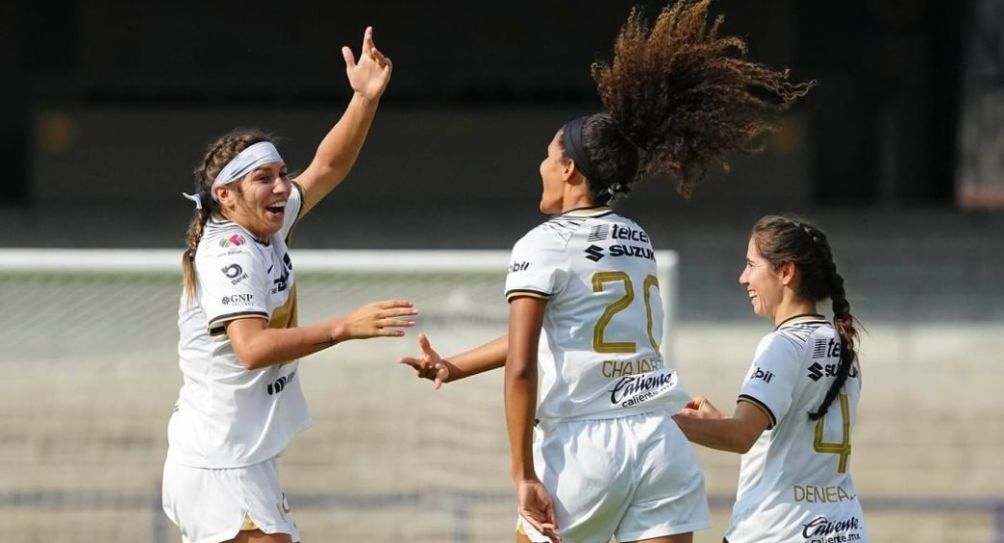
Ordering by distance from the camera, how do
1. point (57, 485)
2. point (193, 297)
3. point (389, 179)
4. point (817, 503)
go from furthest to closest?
point (389, 179) → point (57, 485) → point (193, 297) → point (817, 503)

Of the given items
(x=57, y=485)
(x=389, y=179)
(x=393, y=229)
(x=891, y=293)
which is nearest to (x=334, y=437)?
(x=57, y=485)

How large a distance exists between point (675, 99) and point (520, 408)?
98 centimetres

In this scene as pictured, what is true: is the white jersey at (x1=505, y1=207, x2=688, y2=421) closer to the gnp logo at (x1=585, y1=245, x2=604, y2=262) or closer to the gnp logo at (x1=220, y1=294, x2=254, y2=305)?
the gnp logo at (x1=585, y1=245, x2=604, y2=262)

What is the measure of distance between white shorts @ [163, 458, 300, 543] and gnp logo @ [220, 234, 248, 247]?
0.59 metres

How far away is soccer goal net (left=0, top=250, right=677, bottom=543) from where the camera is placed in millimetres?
6008

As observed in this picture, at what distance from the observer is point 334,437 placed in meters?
6.50

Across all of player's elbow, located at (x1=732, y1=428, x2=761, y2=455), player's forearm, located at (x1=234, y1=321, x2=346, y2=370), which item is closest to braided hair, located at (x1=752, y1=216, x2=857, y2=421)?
player's elbow, located at (x1=732, y1=428, x2=761, y2=455)

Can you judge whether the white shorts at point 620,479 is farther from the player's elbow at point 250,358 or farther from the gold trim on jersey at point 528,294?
the player's elbow at point 250,358

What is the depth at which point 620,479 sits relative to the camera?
3756mm

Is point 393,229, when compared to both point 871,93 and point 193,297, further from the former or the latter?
point 193,297

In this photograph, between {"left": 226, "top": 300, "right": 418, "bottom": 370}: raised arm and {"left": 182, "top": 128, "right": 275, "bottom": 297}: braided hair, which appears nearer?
{"left": 226, "top": 300, "right": 418, "bottom": 370}: raised arm

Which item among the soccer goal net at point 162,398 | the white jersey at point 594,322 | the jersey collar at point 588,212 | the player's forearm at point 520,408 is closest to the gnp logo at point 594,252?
the white jersey at point 594,322

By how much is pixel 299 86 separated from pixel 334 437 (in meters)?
15.3

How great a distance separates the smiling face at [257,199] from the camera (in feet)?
13.3
